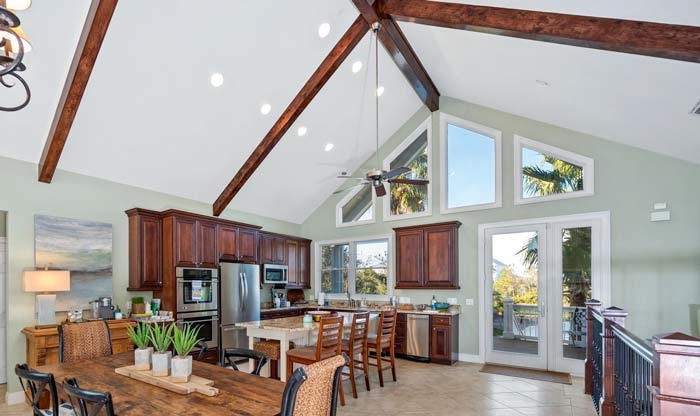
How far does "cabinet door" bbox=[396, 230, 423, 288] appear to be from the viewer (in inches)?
290

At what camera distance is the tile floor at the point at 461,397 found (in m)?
4.39

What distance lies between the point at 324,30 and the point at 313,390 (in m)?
4.75

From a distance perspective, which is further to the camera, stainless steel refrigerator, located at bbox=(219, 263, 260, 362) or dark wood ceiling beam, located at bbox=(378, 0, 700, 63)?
stainless steel refrigerator, located at bbox=(219, 263, 260, 362)

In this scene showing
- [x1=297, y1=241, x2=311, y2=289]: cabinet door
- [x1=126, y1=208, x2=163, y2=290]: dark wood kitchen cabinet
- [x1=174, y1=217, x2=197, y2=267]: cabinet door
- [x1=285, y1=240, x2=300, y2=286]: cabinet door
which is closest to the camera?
[x1=126, y1=208, x2=163, y2=290]: dark wood kitchen cabinet

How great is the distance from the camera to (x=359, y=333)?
204 inches

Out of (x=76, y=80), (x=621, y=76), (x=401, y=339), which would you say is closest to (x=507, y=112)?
(x=621, y=76)

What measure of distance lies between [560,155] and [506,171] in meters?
0.84

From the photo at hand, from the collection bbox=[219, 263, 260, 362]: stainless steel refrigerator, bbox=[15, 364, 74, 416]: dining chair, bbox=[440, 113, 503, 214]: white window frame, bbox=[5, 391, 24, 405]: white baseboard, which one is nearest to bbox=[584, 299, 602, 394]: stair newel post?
bbox=[440, 113, 503, 214]: white window frame

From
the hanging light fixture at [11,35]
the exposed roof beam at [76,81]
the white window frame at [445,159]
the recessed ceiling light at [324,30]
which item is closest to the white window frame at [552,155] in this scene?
the white window frame at [445,159]

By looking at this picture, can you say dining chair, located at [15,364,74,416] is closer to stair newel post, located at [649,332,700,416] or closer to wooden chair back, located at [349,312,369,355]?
stair newel post, located at [649,332,700,416]

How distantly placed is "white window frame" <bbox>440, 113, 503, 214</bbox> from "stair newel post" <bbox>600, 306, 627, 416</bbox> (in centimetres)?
357

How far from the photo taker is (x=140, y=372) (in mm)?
2580

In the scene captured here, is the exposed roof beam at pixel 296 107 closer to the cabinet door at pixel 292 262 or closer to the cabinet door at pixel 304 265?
the cabinet door at pixel 292 262

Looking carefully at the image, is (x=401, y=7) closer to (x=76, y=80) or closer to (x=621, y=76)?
(x=621, y=76)
